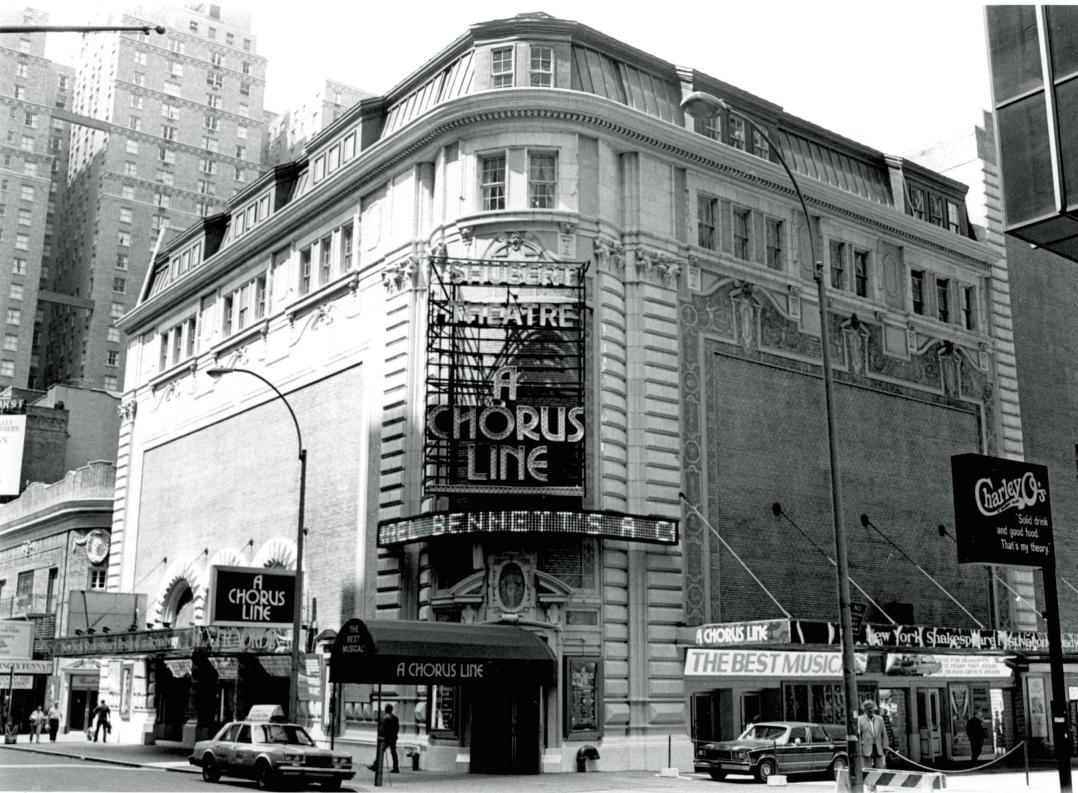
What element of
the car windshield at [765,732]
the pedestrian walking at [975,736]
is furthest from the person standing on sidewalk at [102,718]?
the pedestrian walking at [975,736]

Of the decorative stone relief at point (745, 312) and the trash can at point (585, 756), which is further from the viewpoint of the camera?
the decorative stone relief at point (745, 312)

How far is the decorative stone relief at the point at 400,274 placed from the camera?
36562mm

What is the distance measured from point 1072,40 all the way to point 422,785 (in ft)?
64.3

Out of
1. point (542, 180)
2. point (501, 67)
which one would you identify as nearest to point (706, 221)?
point (542, 180)

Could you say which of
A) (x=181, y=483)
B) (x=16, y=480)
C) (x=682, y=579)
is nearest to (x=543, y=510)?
(x=682, y=579)

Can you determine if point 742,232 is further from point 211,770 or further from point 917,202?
point 211,770

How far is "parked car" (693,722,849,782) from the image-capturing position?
1178 inches

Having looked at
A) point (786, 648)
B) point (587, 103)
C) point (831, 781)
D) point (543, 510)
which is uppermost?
point (587, 103)

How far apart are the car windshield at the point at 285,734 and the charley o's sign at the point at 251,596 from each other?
830 cm

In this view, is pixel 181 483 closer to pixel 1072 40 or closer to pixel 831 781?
pixel 831 781

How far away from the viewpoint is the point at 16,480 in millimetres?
75875

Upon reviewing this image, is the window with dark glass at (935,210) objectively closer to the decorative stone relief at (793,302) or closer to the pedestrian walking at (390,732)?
the decorative stone relief at (793,302)

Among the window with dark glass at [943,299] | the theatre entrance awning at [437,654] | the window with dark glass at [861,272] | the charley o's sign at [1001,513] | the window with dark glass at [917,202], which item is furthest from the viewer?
the window with dark glass at [917,202]

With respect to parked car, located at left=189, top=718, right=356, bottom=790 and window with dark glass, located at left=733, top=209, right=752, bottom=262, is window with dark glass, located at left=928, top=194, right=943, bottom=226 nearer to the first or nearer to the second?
window with dark glass, located at left=733, top=209, right=752, bottom=262
